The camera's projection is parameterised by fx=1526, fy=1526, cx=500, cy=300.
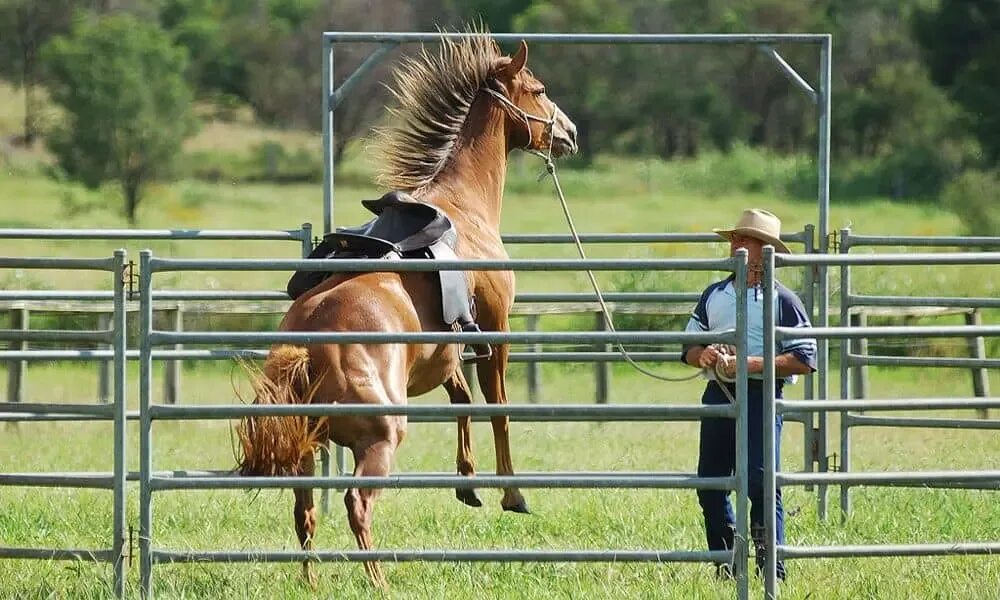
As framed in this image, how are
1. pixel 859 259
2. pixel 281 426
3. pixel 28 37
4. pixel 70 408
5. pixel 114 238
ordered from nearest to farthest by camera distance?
pixel 859 259 → pixel 281 426 → pixel 70 408 → pixel 114 238 → pixel 28 37

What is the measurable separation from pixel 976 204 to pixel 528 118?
2252 cm

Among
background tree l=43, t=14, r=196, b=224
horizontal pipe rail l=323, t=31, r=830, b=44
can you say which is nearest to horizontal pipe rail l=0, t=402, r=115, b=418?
horizontal pipe rail l=323, t=31, r=830, b=44

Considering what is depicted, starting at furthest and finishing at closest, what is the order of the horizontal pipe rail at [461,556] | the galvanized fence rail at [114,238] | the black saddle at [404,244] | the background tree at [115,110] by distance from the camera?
1. the background tree at [115,110]
2. the black saddle at [404,244]
3. the galvanized fence rail at [114,238]
4. the horizontal pipe rail at [461,556]

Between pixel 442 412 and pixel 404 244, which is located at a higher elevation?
pixel 404 244

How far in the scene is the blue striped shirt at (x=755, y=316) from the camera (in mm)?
5852

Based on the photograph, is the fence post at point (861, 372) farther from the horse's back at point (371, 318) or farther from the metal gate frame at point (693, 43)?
the horse's back at point (371, 318)

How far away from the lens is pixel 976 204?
95.0 ft

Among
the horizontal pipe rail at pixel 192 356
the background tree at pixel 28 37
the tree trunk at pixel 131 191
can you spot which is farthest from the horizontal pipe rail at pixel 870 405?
the background tree at pixel 28 37

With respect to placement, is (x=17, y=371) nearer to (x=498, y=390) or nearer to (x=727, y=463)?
(x=498, y=390)

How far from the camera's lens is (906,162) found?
3712cm

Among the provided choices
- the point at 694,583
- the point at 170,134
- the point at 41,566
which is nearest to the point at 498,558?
the point at 694,583

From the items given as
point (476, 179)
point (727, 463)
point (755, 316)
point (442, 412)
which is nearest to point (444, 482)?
point (442, 412)

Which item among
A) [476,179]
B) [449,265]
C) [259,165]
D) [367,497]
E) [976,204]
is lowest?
[367,497]

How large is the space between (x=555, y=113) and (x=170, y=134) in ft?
112
